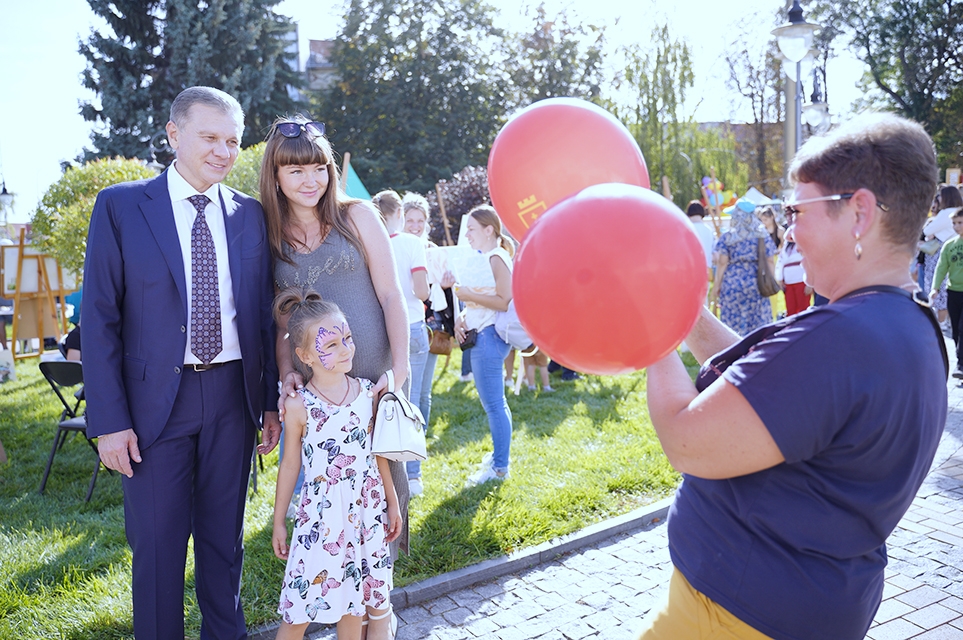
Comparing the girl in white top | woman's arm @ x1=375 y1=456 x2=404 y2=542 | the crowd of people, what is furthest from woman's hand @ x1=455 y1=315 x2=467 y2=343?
woman's arm @ x1=375 y1=456 x2=404 y2=542

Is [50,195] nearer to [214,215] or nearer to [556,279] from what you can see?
[214,215]

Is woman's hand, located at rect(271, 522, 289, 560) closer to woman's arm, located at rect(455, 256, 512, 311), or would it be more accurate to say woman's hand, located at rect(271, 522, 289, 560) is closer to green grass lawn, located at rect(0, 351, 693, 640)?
green grass lawn, located at rect(0, 351, 693, 640)

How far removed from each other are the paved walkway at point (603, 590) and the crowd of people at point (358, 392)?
60 cm

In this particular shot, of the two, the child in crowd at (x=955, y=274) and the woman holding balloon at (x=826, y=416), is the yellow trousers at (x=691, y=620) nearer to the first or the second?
the woman holding balloon at (x=826, y=416)

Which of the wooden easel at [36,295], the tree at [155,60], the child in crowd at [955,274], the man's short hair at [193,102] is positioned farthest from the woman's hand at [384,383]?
the tree at [155,60]

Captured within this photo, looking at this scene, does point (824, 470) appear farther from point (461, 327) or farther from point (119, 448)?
point (461, 327)

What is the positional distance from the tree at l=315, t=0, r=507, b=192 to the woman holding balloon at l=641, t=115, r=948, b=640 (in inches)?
1069

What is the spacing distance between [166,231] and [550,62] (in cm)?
3213

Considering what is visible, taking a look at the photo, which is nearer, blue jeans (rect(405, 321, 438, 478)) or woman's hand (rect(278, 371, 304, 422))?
woman's hand (rect(278, 371, 304, 422))

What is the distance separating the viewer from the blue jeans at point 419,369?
526 cm

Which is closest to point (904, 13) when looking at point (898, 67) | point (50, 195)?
point (898, 67)

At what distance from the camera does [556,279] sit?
147cm

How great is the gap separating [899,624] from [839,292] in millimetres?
2628

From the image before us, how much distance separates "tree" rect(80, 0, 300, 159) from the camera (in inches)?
909
